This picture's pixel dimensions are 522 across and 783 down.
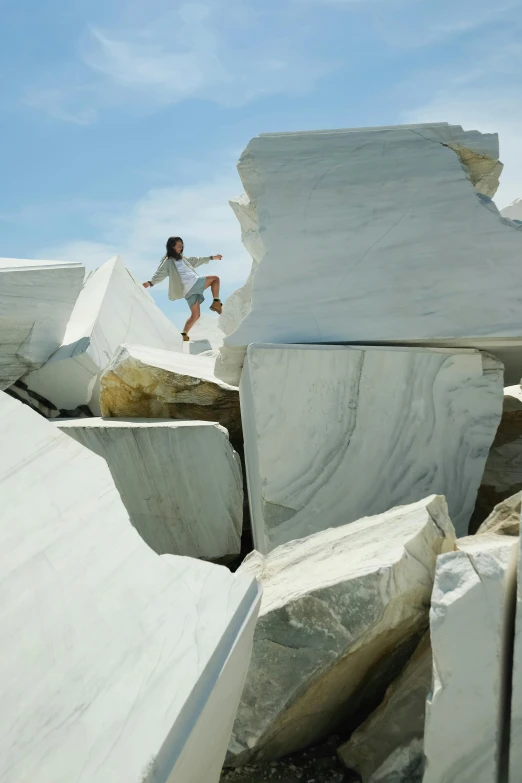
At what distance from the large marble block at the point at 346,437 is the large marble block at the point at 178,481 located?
31 cm

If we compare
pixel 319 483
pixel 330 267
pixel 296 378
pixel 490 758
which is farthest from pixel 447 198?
pixel 490 758

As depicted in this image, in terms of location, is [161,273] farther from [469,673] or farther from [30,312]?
[469,673]

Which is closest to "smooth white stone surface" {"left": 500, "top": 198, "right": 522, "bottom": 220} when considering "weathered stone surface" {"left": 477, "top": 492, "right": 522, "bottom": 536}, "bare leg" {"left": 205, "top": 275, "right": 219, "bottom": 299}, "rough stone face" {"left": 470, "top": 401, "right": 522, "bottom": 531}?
"bare leg" {"left": 205, "top": 275, "right": 219, "bottom": 299}

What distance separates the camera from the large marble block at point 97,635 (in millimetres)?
1267

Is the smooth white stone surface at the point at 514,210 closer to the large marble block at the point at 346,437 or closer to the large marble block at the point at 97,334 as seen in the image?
the large marble block at the point at 97,334

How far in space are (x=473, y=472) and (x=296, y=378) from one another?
2.33ft

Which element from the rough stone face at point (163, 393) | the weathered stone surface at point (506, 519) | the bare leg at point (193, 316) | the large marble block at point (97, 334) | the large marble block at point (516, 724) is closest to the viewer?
the large marble block at point (516, 724)

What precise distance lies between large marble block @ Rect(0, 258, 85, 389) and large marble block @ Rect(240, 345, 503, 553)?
90.1 inches

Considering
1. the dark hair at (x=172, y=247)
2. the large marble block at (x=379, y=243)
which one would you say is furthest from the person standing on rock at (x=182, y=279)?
the large marble block at (x=379, y=243)

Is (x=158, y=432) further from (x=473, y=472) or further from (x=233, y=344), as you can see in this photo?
(x=473, y=472)

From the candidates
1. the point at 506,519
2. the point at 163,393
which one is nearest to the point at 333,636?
the point at 506,519

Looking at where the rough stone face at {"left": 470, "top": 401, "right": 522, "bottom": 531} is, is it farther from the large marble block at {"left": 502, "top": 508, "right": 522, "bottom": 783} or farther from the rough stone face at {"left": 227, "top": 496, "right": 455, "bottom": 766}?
the large marble block at {"left": 502, "top": 508, "right": 522, "bottom": 783}

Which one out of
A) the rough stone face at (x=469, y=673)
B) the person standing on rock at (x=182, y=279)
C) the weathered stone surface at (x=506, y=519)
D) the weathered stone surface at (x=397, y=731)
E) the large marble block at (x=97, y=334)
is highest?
the person standing on rock at (x=182, y=279)

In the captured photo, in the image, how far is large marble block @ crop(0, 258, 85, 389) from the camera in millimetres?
4895
